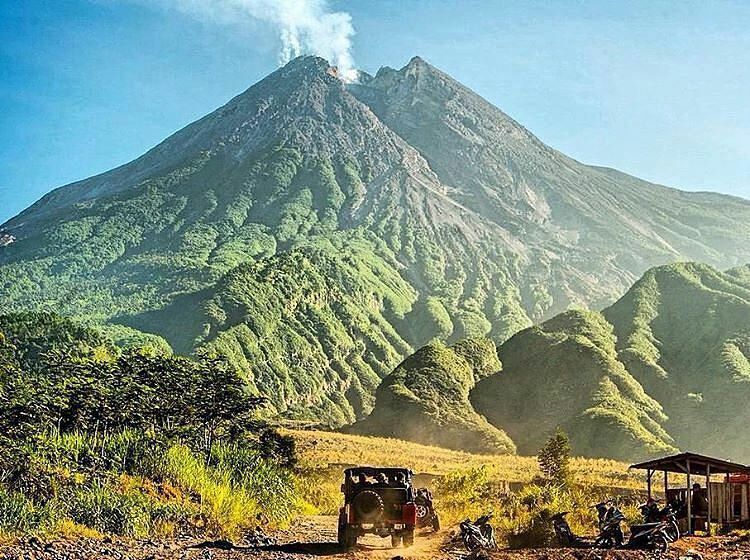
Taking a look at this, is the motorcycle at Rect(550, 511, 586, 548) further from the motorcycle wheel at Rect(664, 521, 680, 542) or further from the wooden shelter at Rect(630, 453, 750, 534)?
the wooden shelter at Rect(630, 453, 750, 534)

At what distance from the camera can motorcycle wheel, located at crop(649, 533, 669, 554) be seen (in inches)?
710

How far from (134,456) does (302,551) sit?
5.74 metres

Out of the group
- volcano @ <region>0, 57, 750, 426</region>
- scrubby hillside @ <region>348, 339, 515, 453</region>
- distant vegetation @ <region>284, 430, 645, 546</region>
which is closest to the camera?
distant vegetation @ <region>284, 430, 645, 546</region>

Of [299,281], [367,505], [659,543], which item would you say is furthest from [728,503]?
[299,281]

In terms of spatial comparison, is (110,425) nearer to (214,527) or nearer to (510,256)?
(214,527)

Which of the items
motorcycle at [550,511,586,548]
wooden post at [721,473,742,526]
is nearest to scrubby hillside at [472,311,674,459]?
wooden post at [721,473,742,526]

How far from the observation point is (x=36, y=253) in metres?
186

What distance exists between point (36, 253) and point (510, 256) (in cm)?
11133

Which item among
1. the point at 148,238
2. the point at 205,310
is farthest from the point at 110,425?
the point at 148,238

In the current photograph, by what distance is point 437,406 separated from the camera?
76.9 m

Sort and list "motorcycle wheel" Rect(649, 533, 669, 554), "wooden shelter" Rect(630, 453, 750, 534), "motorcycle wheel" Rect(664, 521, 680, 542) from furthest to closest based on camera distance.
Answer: "wooden shelter" Rect(630, 453, 750, 534), "motorcycle wheel" Rect(664, 521, 680, 542), "motorcycle wheel" Rect(649, 533, 669, 554)

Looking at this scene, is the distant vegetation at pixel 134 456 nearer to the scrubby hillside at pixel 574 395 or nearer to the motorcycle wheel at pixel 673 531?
the motorcycle wheel at pixel 673 531

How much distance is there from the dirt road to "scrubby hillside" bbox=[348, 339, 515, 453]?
169ft

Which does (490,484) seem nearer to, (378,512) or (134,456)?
(378,512)
